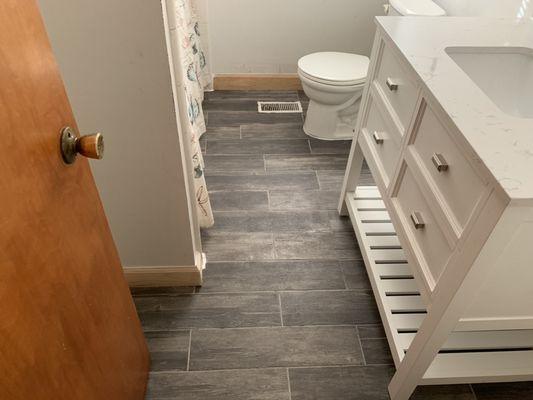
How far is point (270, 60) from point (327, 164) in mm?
1033

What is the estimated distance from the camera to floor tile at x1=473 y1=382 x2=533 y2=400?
4.52ft

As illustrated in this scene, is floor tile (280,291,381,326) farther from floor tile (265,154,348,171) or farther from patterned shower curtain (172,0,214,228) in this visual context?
floor tile (265,154,348,171)

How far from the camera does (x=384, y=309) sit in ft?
4.71

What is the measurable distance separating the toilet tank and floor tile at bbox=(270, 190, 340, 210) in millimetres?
1049

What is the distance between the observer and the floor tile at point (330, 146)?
2.46 m

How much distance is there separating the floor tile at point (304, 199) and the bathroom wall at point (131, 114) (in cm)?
61

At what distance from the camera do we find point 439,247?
1.04 meters

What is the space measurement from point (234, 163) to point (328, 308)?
1050 mm

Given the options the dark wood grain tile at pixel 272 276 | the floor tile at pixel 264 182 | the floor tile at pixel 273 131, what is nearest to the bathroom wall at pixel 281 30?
the floor tile at pixel 273 131

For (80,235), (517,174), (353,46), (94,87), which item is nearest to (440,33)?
(517,174)

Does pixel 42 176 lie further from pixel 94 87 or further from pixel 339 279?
pixel 339 279

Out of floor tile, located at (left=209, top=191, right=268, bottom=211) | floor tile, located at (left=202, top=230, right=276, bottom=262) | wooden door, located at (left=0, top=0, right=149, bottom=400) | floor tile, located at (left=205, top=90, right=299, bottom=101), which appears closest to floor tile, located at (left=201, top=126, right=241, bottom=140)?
floor tile, located at (left=205, top=90, right=299, bottom=101)

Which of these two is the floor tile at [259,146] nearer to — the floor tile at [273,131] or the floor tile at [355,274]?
the floor tile at [273,131]

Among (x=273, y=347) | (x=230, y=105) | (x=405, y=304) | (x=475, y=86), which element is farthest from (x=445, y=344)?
(x=230, y=105)
